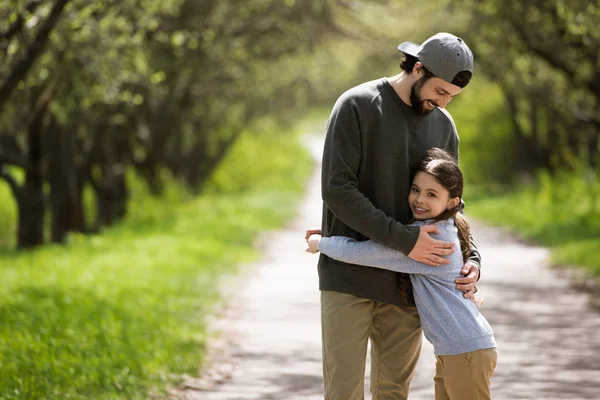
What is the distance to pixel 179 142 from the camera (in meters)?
26.0

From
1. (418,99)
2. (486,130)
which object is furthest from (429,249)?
(486,130)

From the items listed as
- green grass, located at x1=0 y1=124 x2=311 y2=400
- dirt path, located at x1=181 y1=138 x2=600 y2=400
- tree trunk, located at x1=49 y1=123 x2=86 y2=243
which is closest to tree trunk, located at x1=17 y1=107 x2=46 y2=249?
tree trunk, located at x1=49 y1=123 x2=86 y2=243

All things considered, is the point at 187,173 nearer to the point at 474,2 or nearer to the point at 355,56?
the point at 355,56

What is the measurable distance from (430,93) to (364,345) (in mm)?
1091

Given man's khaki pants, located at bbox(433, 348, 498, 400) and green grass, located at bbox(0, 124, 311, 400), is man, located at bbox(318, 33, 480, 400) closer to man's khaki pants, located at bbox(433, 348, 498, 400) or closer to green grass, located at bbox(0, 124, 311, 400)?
man's khaki pants, located at bbox(433, 348, 498, 400)

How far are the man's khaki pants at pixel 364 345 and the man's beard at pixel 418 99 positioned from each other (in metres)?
0.83

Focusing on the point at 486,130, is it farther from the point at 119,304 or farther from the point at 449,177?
the point at 449,177

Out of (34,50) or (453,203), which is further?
(34,50)

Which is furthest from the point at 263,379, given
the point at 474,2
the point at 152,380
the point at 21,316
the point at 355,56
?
the point at 355,56

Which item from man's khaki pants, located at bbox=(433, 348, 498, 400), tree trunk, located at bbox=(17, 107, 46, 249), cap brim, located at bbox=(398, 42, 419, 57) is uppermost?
tree trunk, located at bbox=(17, 107, 46, 249)

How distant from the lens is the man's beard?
424 centimetres

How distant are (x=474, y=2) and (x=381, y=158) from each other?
10299mm

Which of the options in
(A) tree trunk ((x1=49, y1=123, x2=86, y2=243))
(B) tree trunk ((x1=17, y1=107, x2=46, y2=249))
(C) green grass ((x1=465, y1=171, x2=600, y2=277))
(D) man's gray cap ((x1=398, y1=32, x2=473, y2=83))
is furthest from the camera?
(A) tree trunk ((x1=49, y1=123, x2=86, y2=243))

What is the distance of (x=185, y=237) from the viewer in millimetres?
16250
